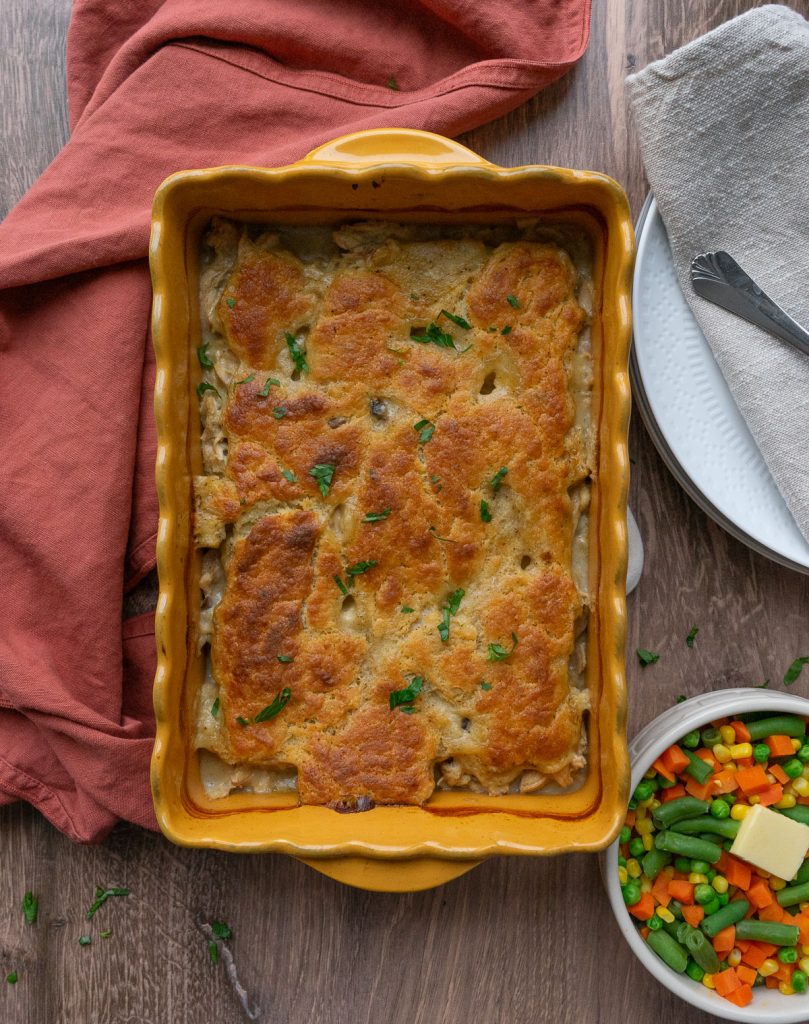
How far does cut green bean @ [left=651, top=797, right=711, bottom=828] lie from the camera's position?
2.17 metres

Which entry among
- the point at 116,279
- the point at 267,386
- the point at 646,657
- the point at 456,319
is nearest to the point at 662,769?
the point at 646,657

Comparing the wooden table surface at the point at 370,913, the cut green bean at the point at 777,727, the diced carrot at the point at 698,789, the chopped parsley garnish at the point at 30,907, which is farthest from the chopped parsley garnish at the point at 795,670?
the chopped parsley garnish at the point at 30,907

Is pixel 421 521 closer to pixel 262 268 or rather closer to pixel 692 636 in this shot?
pixel 262 268

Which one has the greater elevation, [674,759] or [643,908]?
[674,759]

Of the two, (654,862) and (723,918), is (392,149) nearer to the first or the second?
(654,862)

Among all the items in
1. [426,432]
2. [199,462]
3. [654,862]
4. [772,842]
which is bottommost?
[654,862]

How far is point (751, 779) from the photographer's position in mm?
2201

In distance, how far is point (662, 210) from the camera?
212cm

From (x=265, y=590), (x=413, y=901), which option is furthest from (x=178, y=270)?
(x=413, y=901)

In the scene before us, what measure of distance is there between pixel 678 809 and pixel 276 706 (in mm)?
1096

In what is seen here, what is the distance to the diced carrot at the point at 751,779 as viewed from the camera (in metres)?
2.20

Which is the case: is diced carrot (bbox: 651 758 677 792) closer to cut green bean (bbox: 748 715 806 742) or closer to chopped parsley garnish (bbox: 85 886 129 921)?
cut green bean (bbox: 748 715 806 742)

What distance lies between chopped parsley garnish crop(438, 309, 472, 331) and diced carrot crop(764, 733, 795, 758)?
1355 millimetres

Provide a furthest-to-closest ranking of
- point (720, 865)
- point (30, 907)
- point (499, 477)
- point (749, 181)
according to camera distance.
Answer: point (30, 907), point (720, 865), point (749, 181), point (499, 477)
